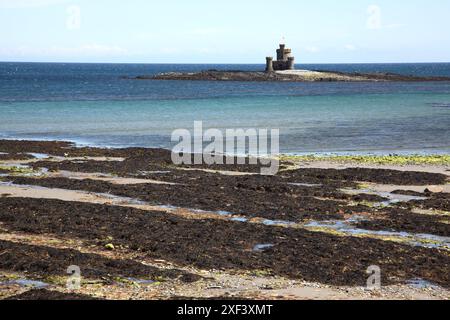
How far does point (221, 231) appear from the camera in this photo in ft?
55.0

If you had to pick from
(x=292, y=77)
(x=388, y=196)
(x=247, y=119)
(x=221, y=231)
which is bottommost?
(x=247, y=119)

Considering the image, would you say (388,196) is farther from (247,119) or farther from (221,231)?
(247,119)

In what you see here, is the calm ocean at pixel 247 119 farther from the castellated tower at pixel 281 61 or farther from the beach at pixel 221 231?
the castellated tower at pixel 281 61

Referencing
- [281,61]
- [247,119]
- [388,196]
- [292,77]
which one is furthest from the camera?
[281,61]

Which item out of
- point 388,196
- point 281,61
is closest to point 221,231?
point 388,196

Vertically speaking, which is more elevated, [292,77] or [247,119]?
[292,77]

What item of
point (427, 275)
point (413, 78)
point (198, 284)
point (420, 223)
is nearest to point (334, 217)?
point (420, 223)

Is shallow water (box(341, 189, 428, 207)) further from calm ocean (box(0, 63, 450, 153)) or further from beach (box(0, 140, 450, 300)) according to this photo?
calm ocean (box(0, 63, 450, 153))

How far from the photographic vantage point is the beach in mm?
12742

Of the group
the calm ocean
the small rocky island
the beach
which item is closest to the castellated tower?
the small rocky island

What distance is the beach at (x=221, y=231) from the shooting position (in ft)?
41.8
